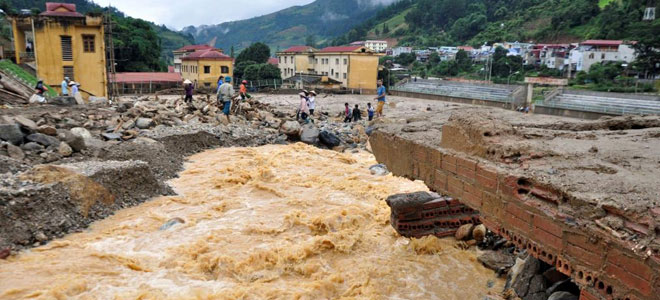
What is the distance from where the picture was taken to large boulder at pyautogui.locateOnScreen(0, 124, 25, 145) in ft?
30.5

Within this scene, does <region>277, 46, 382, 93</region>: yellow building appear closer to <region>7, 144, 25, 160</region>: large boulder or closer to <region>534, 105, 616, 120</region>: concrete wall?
<region>534, 105, 616, 120</region>: concrete wall

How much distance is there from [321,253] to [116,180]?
14.5ft

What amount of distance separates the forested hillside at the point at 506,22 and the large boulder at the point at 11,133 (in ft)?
151

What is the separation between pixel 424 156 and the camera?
5.68 metres

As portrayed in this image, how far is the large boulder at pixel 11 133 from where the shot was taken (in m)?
9.31

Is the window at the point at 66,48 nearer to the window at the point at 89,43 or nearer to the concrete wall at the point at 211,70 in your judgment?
the window at the point at 89,43

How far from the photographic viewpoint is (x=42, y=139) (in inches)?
385

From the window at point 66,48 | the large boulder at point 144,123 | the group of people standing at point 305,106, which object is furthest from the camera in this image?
the window at point 66,48

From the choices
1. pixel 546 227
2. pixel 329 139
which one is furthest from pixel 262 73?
pixel 546 227

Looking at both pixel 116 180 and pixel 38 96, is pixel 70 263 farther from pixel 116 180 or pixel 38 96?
pixel 38 96

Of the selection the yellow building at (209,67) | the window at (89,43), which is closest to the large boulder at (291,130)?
the window at (89,43)

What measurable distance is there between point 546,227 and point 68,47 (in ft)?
85.8

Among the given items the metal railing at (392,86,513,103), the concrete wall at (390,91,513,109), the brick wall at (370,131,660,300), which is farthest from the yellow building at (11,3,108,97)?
the brick wall at (370,131,660,300)

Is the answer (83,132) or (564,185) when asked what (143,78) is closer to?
(83,132)
